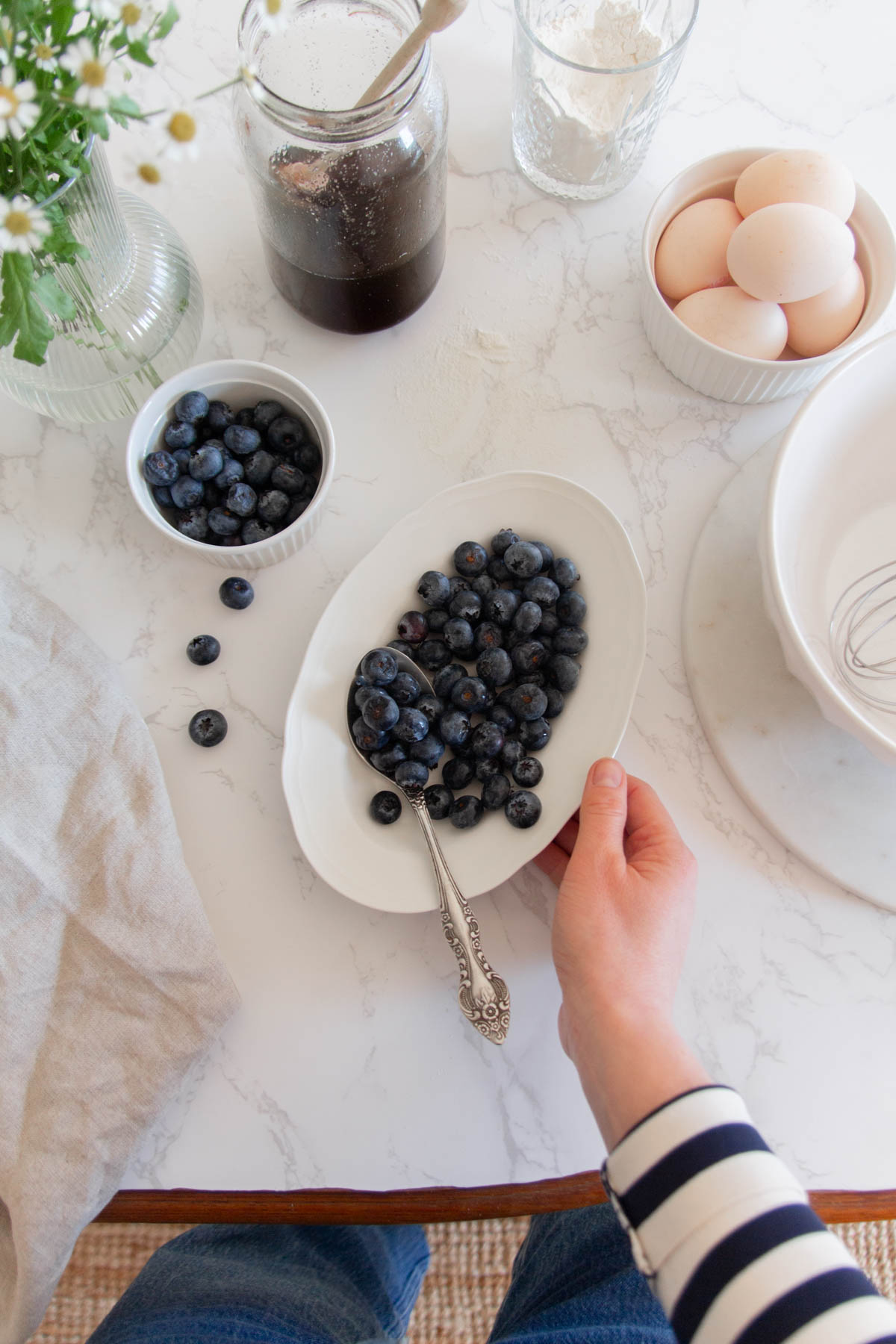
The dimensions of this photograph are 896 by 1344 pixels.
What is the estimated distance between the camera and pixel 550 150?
32.4 inches

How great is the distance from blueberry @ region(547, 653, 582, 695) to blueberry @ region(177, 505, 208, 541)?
0.31 m

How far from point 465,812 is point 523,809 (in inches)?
1.8

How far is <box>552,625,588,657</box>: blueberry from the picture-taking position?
0.71m

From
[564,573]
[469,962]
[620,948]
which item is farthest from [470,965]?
[564,573]

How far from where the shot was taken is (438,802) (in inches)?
26.9

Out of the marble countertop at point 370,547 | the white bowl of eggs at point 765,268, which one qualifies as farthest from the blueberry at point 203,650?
the white bowl of eggs at point 765,268

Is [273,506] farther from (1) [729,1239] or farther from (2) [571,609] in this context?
(1) [729,1239]

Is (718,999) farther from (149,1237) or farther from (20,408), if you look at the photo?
(149,1237)

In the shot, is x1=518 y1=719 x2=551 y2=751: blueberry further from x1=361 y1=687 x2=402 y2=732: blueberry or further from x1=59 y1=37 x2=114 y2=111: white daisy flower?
x1=59 y1=37 x2=114 y2=111: white daisy flower

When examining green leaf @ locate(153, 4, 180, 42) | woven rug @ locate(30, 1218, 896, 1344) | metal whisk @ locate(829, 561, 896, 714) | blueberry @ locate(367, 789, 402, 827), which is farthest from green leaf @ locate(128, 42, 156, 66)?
woven rug @ locate(30, 1218, 896, 1344)

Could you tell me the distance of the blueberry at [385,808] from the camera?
26.9 inches

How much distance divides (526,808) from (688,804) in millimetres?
164

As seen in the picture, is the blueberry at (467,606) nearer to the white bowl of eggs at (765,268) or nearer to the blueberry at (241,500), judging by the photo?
the blueberry at (241,500)

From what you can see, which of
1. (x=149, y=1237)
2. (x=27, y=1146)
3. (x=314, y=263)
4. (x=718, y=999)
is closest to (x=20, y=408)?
(x=314, y=263)
